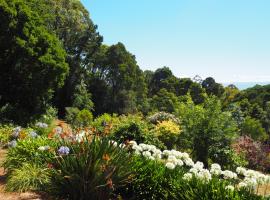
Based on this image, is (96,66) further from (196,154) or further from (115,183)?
(115,183)

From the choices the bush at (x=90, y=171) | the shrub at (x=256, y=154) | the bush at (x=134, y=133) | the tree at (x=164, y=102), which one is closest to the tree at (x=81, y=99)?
the tree at (x=164, y=102)

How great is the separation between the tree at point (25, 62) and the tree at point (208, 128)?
34.6 ft

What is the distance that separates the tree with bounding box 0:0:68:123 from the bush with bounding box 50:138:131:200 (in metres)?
15.7

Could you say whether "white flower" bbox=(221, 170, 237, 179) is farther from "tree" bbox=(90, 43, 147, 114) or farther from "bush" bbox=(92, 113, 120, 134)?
"tree" bbox=(90, 43, 147, 114)

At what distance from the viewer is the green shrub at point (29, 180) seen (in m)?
7.55

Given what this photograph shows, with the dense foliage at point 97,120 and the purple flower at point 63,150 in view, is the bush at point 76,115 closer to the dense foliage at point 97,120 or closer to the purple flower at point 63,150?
the dense foliage at point 97,120

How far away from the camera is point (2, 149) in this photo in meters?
12.6

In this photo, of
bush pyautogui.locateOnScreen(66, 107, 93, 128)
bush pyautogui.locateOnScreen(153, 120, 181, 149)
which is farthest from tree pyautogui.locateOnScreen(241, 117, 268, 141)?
bush pyautogui.locateOnScreen(153, 120, 181, 149)

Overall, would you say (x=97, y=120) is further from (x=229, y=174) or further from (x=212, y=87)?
(x=212, y=87)

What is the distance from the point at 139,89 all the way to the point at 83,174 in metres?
37.6

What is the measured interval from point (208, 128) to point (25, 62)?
12.4 metres

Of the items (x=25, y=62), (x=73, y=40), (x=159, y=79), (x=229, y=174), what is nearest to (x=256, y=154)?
(x=229, y=174)

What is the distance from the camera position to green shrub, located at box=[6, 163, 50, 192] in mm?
7548

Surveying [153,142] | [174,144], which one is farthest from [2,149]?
[174,144]
